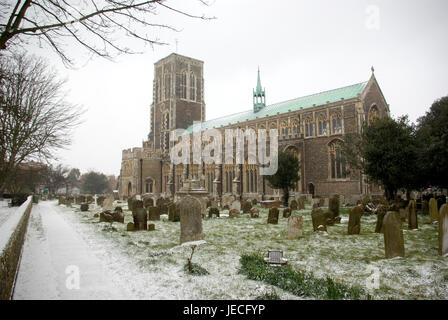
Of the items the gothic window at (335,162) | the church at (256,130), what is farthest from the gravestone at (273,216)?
the gothic window at (335,162)

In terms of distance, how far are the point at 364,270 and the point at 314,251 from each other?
4.92 feet

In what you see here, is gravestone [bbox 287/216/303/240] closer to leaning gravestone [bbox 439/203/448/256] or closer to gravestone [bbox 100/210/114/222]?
leaning gravestone [bbox 439/203/448/256]

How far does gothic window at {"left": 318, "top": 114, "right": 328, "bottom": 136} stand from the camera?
87.6 ft

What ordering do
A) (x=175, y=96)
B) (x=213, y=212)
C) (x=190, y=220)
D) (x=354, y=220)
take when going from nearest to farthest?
(x=190, y=220) → (x=354, y=220) → (x=213, y=212) → (x=175, y=96)

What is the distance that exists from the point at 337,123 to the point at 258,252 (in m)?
22.9

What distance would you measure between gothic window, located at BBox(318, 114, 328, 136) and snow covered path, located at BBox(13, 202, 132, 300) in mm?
24070

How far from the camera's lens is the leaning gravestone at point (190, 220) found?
22.9 feet

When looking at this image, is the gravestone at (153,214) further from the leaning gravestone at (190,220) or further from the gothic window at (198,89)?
the gothic window at (198,89)

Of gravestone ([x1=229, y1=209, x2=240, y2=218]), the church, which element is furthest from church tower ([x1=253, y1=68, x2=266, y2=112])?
gravestone ([x1=229, y1=209, x2=240, y2=218])

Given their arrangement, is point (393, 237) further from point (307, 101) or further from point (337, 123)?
point (307, 101)

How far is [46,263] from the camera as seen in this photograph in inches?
209

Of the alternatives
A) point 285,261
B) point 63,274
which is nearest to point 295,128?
point 285,261

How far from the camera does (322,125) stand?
2703 cm
